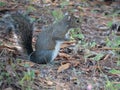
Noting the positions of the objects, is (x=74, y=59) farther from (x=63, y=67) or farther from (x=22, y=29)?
(x=22, y=29)

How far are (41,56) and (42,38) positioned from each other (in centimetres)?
22

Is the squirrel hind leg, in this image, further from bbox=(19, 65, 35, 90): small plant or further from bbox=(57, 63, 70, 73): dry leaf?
bbox=(19, 65, 35, 90): small plant

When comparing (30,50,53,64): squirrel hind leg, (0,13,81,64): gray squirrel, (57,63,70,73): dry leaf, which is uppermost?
(0,13,81,64): gray squirrel

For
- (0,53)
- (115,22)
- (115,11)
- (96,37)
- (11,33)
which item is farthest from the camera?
(115,11)

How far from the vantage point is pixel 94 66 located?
464 cm

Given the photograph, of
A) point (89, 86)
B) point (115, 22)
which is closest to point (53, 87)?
point (89, 86)

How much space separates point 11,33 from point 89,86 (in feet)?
4.89

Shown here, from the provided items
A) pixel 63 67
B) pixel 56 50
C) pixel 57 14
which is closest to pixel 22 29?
pixel 56 50

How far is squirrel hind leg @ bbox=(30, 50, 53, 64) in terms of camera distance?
4699 mm

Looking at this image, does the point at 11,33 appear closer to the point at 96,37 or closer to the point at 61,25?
the point at 61,25

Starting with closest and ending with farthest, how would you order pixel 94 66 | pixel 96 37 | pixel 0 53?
pixel 0 53 < pixel 94 66 < pixel 96 37

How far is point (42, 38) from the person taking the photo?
4766 mm

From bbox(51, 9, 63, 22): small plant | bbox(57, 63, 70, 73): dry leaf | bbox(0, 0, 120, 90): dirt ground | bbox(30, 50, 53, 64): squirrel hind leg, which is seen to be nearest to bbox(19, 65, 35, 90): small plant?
bbox(0, 0, 120, 90): dirt ground

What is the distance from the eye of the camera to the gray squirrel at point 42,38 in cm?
Result: 447
